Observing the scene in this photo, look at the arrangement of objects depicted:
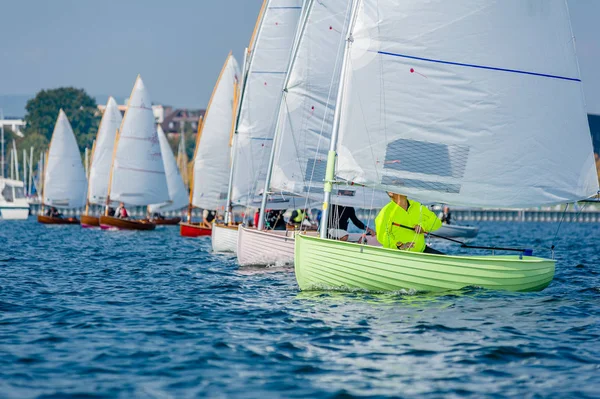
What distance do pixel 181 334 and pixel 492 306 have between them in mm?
5452

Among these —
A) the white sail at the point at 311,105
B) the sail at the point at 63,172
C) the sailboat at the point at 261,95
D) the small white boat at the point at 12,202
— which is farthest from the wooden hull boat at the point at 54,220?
the white sail at the point at 311,105

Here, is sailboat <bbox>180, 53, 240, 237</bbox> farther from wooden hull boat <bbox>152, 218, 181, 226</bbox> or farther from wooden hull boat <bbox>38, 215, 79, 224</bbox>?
wooden hull boat <bbox>38, 215, 79, 224</bbox>

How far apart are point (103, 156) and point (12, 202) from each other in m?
37.7

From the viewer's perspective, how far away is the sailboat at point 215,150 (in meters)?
46.4

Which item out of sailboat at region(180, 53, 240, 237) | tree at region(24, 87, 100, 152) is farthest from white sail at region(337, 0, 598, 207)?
tree at region(24, 87, 100, 152)

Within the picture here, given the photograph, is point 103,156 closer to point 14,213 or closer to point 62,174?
point 62,174

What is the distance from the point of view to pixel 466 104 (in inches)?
693

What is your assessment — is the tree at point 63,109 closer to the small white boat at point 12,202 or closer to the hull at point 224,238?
the small white boat at point 12,202

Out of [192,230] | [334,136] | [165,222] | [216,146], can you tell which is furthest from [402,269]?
[165,222]

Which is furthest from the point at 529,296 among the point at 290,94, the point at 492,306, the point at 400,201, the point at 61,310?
the point at 290,94

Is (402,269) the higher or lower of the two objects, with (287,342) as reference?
higher

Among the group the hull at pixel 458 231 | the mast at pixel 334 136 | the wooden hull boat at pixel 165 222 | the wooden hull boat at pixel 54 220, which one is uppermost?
the mast at pixel 334 136

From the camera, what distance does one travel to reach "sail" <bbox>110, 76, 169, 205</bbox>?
5700cm

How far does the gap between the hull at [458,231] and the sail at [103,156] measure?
23.4m
